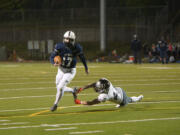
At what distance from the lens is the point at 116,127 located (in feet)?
28.0

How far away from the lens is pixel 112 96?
34.3 feet

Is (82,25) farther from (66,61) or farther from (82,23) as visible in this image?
(66,61)

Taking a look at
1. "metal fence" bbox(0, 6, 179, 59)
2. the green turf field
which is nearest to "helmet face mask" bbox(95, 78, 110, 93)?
the green turf field

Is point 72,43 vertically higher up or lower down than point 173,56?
higher up

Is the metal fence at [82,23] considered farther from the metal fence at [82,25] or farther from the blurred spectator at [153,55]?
the blurred spectator at [153,55]

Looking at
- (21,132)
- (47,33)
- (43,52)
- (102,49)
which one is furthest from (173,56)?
(21,132)

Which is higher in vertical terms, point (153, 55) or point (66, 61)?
point (66, 61)

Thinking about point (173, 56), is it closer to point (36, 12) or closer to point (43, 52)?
point (43, 52)

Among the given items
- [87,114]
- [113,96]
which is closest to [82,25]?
[113,96]

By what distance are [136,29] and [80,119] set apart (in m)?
30.0

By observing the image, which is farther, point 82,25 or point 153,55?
point 82,25

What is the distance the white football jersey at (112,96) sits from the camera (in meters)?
10.3

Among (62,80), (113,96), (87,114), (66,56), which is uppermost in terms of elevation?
(66,56)

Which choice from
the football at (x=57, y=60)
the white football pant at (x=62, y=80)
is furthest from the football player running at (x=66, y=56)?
the football at (x=57, y=60)
